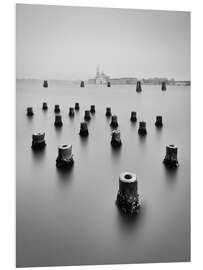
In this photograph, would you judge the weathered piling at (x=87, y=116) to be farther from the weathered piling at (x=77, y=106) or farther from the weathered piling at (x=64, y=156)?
the weathered piling at (x=64, y=156)

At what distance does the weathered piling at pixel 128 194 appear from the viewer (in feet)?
5.03

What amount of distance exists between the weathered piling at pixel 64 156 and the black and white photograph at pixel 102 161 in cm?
1

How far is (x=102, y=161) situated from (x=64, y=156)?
0.53m

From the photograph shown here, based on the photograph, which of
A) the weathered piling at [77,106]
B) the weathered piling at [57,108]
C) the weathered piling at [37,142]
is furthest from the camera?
the weathered piling at [77,106]

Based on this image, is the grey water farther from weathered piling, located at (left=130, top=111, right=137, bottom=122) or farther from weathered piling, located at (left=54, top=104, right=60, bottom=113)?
weathered piling, located at (left=54, top=104, right=60, bottom=113)

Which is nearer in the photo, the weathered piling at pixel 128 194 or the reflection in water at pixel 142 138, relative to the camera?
the weathered piling at pixel 128 194

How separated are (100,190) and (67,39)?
1.57m

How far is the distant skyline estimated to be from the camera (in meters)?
1.97

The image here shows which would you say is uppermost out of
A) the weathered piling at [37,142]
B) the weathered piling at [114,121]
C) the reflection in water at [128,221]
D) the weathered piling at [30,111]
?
the weathered piling at [30,111]

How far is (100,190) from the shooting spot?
1.99 meters

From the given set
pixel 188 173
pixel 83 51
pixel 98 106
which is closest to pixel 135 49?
pixel 83 51

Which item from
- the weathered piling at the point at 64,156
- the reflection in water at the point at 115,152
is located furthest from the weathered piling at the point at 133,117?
the weathered piling at the point at 64,156

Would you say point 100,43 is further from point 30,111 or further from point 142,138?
point 30,111
